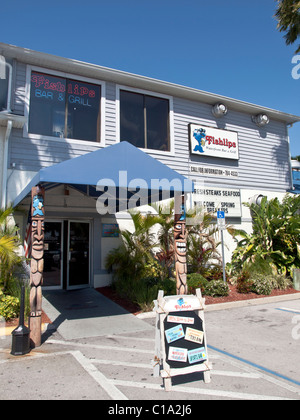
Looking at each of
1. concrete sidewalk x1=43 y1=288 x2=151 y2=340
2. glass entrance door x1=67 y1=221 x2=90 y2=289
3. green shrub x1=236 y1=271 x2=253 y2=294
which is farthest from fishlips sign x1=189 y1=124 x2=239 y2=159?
concrete sidewalk x1=43 y1=288 x2=151 y2=340

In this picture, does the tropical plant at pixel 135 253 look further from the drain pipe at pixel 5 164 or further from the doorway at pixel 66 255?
the drain pipe at pixel 5 164

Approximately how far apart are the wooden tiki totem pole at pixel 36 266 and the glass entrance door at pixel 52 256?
174 inches

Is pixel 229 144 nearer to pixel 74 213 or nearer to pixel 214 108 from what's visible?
pixel 214 108

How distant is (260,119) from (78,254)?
10204 millimetres

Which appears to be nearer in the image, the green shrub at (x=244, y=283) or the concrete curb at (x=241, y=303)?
the concrete curb at (x=241, y=303)

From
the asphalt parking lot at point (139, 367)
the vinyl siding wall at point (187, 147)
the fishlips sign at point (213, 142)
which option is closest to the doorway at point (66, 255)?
the vinyl siding wall at point (187, 147)

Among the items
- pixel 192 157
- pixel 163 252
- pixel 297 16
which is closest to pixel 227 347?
pixel 163 252

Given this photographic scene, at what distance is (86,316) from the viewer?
7.49 m

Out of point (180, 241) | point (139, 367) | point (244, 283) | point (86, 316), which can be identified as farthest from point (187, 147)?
point (139, 367)

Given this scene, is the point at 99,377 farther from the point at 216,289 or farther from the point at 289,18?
the point at 289,18

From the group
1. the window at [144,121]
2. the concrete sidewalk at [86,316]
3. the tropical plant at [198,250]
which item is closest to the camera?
the concrete sidewalk at [86,316]

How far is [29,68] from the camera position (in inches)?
407

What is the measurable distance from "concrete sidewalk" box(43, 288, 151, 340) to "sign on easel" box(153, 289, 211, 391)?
252 cm

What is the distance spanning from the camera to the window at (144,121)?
11773 millimetres
